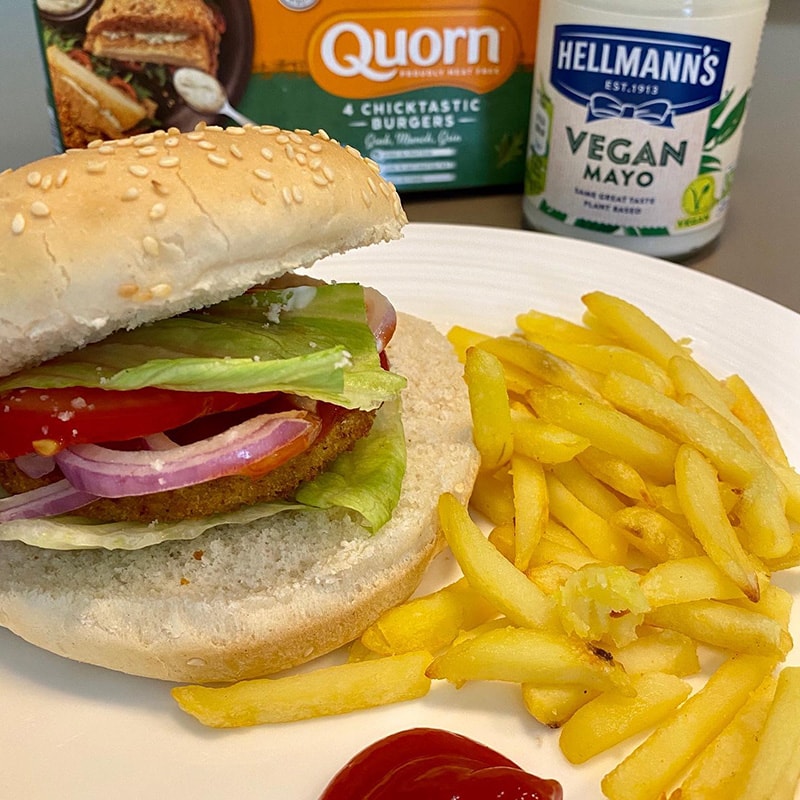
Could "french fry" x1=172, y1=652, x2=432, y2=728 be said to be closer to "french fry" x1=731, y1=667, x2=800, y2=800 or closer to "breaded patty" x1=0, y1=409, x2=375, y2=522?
"breaded patty" x1=0, y1=409, x2=375, y2=522

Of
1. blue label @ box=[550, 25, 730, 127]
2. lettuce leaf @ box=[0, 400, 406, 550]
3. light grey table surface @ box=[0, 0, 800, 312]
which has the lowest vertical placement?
light grey table surface @ box=[0, 0, 800, 312]

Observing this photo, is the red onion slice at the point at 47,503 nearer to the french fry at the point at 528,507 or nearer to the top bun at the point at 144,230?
the top bun at the point at 144,230

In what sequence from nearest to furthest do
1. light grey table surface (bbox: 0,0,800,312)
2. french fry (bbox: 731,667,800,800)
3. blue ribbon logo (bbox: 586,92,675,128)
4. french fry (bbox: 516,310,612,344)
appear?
french fry (bbox: 731,667,800,800) → french fry (bbox: 516,310,612,344) → blue ribbon logo (bbox: 586,92,675,128) → light grey table surface (bbox: 0,0,800,312)

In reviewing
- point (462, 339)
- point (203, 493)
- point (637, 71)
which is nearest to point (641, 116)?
point (637, 71)

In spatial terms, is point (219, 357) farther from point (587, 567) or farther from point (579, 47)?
point (579, 47)

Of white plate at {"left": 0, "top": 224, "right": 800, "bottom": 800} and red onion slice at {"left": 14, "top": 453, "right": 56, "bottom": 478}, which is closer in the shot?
white plate at {"left": 0, "top": 224, "right": 800, "bottom": 800}

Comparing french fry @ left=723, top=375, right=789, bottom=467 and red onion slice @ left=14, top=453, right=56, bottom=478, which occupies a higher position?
red onion slice @ left=14, top=453, right=56, bottom=478

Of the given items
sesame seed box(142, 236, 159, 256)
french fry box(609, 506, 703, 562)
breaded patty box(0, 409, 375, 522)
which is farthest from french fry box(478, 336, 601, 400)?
sesame seed box(142, 236, 159, 256)
